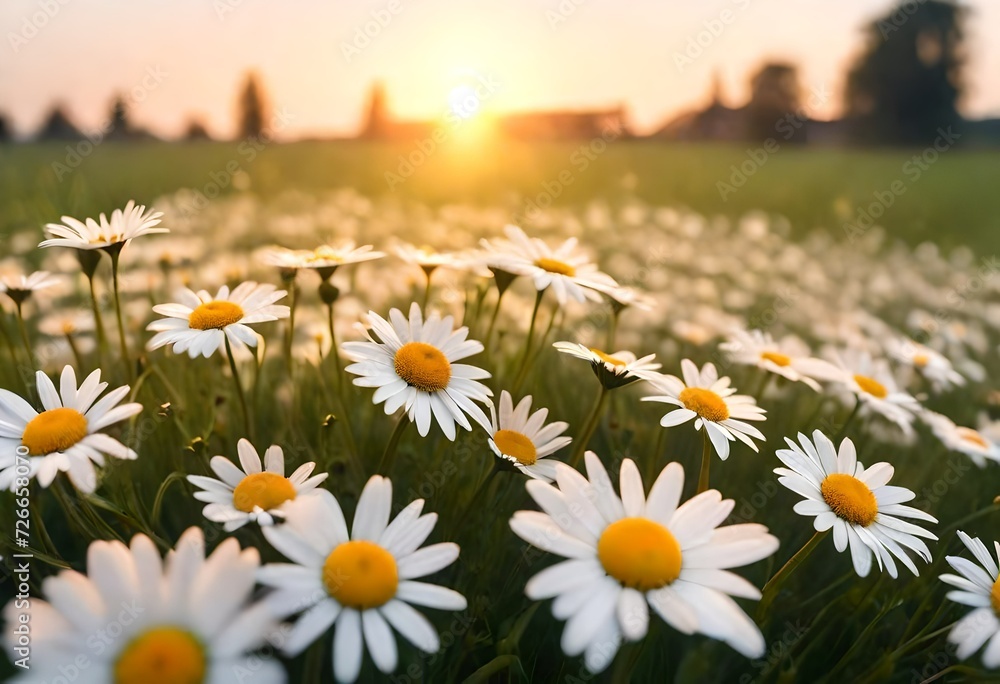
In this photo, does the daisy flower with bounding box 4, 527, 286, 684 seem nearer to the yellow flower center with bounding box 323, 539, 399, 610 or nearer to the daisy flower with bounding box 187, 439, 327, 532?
the yellow flower center with bounding box 323, 539, 399, 610

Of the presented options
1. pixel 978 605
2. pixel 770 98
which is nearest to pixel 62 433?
pixel 978 605

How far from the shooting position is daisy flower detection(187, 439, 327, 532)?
982 millimetres

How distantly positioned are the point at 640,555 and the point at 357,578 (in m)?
0.37

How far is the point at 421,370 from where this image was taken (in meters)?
1.21

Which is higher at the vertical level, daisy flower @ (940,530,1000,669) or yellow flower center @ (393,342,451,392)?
yellow flower center @ (393,342,451,392)

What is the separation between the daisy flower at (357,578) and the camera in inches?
29.8

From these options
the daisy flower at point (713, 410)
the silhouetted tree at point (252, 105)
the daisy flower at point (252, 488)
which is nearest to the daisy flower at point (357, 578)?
the daisy flower at point (252, 488)

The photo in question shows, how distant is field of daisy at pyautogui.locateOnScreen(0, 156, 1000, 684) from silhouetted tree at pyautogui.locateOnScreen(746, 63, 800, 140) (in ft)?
67.2

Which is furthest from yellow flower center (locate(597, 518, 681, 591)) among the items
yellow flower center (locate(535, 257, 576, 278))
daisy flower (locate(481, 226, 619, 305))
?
yellow flower center (locate(535, 257, 576, 278))

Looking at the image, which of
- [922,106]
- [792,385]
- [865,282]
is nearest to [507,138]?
[865,282]

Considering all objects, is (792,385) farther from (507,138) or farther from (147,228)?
(507,138)

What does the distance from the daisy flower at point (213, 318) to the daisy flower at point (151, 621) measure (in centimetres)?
48

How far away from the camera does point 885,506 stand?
1192 mm

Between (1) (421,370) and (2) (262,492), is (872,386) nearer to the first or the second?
(1) (421,370)
